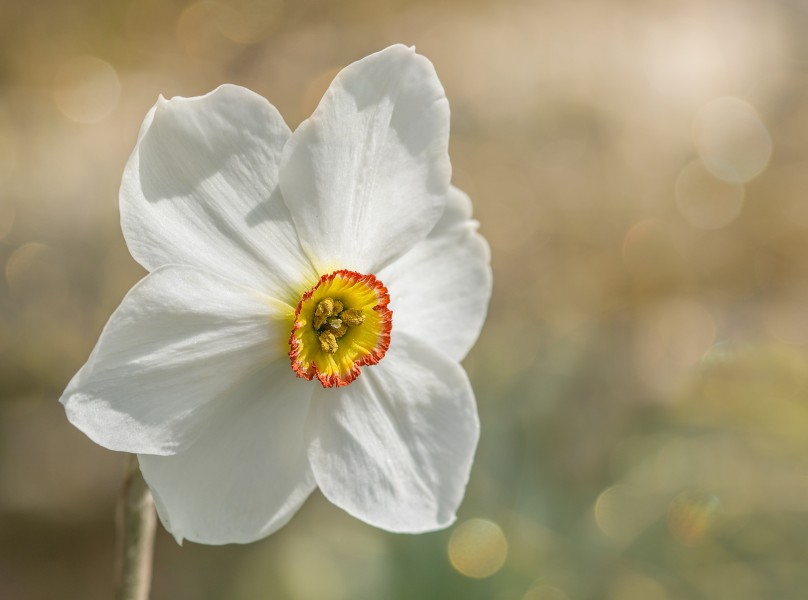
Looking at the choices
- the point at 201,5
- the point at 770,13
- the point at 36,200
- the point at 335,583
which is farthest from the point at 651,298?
the point at 36,200

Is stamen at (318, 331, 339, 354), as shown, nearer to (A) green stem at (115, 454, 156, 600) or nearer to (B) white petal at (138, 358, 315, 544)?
(B) white petal at (138, 358, 315, 544)

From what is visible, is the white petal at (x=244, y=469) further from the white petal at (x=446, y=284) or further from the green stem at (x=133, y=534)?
the white petal at (x=446, y=284)

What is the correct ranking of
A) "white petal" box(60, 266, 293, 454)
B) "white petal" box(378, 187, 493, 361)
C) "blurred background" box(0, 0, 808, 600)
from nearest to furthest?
"white petal" box(60, 266, 293, 454) < "white petal" box(378, 187, 493, 361) < "blurred background" box(0, 0, 808, 600)

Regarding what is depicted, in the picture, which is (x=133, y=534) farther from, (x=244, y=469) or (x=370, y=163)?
(x=370, y=163)

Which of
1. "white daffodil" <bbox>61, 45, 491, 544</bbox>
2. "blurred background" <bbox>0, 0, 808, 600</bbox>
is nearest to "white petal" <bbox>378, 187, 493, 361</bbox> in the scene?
"white daffodil" <bbox>61, 45, 491, 544</bbox>

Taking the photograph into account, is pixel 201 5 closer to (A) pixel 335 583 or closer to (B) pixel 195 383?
(A) pixel 335 583
